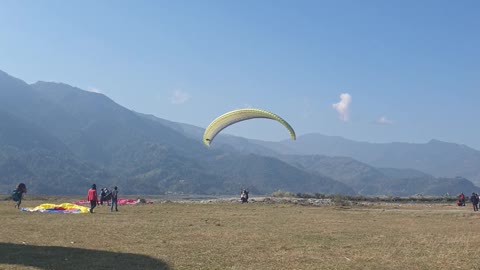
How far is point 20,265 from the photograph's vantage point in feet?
51.1

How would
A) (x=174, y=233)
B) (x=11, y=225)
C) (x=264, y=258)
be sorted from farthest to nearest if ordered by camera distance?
1. (x=11, y=225)
2. (x=174, y=233)
3. (x=264, y=258)

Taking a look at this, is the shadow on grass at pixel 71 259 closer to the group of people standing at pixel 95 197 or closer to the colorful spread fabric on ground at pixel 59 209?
the group of people standing at pixel 95 197

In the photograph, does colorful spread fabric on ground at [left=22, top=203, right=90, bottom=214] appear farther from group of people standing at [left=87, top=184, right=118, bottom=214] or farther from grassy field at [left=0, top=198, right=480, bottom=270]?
grassy field at [left=0, top=198, right=480, bottom=270]

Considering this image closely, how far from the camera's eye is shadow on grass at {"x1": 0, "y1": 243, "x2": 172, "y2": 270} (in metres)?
15.9

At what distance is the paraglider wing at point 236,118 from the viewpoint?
1928 inches

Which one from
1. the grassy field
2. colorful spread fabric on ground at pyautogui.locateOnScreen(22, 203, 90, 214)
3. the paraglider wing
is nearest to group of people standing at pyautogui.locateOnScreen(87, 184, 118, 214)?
colorful spread fabric on ground at pyautogui.locateOnScreen(22, 203, 90, 214)

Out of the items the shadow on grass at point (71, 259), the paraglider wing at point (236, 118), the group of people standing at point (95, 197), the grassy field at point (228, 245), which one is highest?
the paraglider wing at point (236, 118)

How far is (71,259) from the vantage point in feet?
55.2

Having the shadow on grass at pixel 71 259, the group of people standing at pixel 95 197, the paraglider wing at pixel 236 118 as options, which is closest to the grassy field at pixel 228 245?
the shadow on grass at pixel 71 259

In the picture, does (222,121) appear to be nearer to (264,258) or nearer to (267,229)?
(267,229)

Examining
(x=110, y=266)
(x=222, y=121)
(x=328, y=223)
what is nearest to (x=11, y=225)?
(x=110, y=266)

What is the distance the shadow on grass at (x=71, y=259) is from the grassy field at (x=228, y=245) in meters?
0.03

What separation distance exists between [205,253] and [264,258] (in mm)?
2268

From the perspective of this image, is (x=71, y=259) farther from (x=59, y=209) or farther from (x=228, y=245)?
(x=59, y=209)
